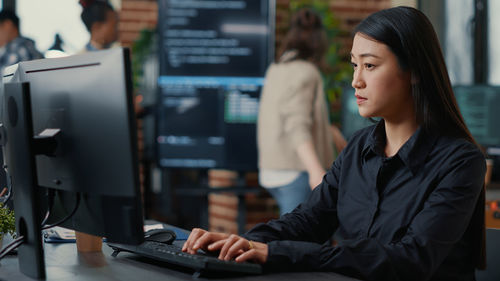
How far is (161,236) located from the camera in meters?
1.61

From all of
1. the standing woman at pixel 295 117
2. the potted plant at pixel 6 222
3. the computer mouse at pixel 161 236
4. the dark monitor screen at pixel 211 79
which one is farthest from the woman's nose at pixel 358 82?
the dark monitor screen at pixel 211 79

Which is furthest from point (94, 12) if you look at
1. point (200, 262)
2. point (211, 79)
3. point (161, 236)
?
point (200, 262)

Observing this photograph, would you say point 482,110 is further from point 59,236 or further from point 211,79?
point 59,236

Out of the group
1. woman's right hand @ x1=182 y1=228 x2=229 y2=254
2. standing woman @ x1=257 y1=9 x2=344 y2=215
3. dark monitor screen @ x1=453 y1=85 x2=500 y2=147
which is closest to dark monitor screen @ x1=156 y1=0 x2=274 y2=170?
standing woman @ x1=257 y1=9 x2=344 y2=215

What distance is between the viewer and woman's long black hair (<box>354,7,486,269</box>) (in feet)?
5.04

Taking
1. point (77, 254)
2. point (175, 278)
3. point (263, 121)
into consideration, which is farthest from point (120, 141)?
point (263, 121)

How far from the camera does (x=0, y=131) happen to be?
1.38m

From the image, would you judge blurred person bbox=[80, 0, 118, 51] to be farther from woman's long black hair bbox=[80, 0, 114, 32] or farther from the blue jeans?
the blue jeans

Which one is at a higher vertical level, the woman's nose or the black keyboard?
the woman's nose

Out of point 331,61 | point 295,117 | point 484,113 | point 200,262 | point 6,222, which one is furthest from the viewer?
point 331,61

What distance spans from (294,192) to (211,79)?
3.13ft

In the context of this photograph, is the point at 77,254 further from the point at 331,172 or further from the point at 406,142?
the point at 406,142

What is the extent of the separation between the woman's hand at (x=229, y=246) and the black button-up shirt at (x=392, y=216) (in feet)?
0.09

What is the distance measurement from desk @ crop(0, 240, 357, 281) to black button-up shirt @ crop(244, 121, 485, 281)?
5cm
